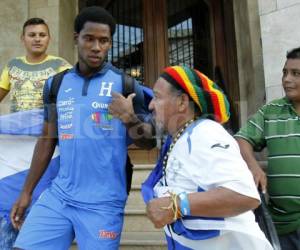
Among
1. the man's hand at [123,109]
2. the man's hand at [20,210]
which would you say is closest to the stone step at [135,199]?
the man's hand at [20,210]

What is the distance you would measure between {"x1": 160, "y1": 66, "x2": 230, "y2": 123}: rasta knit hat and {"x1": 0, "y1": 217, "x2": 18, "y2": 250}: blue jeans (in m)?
1.49

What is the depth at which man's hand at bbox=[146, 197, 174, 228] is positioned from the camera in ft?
4.35

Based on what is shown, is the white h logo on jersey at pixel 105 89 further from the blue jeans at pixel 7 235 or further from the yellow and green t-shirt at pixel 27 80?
the blue jeans at pixel 7 235

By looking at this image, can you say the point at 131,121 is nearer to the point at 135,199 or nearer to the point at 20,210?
the point at 20,210

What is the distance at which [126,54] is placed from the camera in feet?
19.2

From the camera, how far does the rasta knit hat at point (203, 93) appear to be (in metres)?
1.49

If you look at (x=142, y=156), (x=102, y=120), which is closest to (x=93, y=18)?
(x=102, y=120)

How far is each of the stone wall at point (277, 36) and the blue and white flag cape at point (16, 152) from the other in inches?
82.4

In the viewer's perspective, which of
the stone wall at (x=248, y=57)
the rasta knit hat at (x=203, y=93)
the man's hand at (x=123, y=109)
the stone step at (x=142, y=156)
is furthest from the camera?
the stone step at (x=142, y=156)

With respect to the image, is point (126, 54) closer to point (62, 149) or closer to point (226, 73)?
point (226, 73)

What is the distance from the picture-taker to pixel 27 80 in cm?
248

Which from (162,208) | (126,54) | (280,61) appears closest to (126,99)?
(162,208)

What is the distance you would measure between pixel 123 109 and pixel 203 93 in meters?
0.45

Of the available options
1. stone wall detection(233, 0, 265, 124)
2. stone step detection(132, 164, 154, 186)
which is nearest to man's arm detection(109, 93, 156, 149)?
stone step detection(132, 164, 154, 186)
